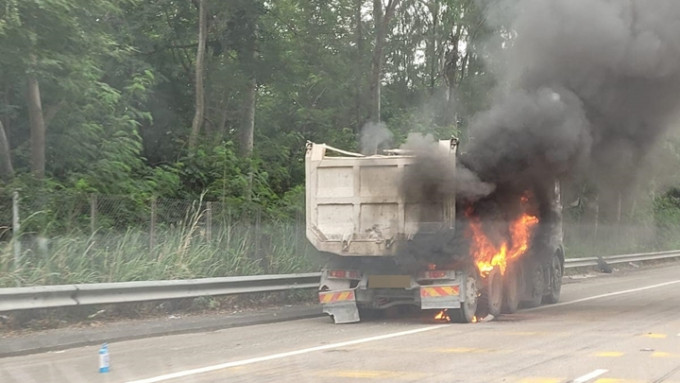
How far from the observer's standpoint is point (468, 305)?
41.1 feet

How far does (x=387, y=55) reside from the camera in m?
25.8

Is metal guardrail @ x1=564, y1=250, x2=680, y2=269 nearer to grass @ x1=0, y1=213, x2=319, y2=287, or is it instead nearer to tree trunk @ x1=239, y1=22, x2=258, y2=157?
tree trunk @ x1=239, y1=22, x2=258, y2=157

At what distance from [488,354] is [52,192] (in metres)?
7.21

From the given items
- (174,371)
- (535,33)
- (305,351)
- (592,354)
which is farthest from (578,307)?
(174,371)

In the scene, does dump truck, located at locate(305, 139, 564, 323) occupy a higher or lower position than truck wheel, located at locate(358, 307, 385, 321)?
higher

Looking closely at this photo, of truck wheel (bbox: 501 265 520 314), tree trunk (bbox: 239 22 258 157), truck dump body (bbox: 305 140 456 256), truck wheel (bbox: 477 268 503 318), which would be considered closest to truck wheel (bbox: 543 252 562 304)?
truck wheel (bbox: 501 265 520 314)

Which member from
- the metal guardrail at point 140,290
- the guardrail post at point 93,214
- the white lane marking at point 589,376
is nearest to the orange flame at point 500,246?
the metal guardrail at point 140,290

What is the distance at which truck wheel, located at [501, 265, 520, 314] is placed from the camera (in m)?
14.2

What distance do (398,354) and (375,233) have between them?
3390mm

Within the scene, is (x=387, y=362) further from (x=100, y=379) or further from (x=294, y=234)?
(x=294, y=234)

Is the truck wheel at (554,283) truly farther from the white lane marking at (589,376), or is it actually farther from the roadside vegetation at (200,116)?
the white lane marking at (589,376)

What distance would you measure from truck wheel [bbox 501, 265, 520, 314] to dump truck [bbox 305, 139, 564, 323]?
0.78 metres

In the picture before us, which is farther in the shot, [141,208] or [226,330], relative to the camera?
[141,208]

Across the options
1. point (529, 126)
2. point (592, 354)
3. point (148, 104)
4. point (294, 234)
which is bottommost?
point (592, 354)
